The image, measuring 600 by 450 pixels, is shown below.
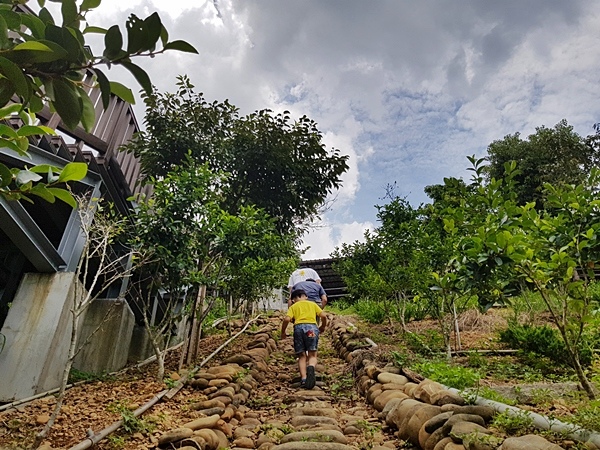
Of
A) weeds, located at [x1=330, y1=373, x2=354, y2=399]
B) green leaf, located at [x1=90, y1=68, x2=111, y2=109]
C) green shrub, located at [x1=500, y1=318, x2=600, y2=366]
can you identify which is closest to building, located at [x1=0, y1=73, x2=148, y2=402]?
green leaf, located at [x1=90, y1=68, x2=111, y2=109]

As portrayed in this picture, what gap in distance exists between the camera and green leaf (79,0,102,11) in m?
0.87

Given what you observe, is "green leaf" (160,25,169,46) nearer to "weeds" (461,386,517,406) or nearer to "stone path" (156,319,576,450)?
"stone path" (156,319,576,450)

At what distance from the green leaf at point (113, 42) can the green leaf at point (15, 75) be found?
169mm

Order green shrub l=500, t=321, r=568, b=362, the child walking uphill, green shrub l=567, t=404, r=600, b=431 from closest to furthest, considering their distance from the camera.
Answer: green shrub l=567, t=404, r=600, b=431, green shrub l=500, t=321, r=568, b=362, the child walking uphill

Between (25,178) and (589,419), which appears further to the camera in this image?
(589,419)

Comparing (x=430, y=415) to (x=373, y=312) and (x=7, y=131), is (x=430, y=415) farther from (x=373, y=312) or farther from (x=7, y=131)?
(x=373, y=312)

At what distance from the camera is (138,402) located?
338 centimetres

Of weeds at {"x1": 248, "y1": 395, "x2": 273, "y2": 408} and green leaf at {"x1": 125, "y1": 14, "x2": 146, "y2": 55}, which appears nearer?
green leaf at {"x1": 125, "y1": 14, "x2": 146, "y2": 55}

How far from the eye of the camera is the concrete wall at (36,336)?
12.1 feet

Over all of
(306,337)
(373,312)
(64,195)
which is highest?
(373,312)

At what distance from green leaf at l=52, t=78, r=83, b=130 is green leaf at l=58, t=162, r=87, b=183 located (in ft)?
0.32

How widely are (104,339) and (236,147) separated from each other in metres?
4.18

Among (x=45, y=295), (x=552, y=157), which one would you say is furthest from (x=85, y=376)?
(x=552, y=157)

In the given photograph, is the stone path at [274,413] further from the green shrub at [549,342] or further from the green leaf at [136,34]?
the green leaf at [136,34]
